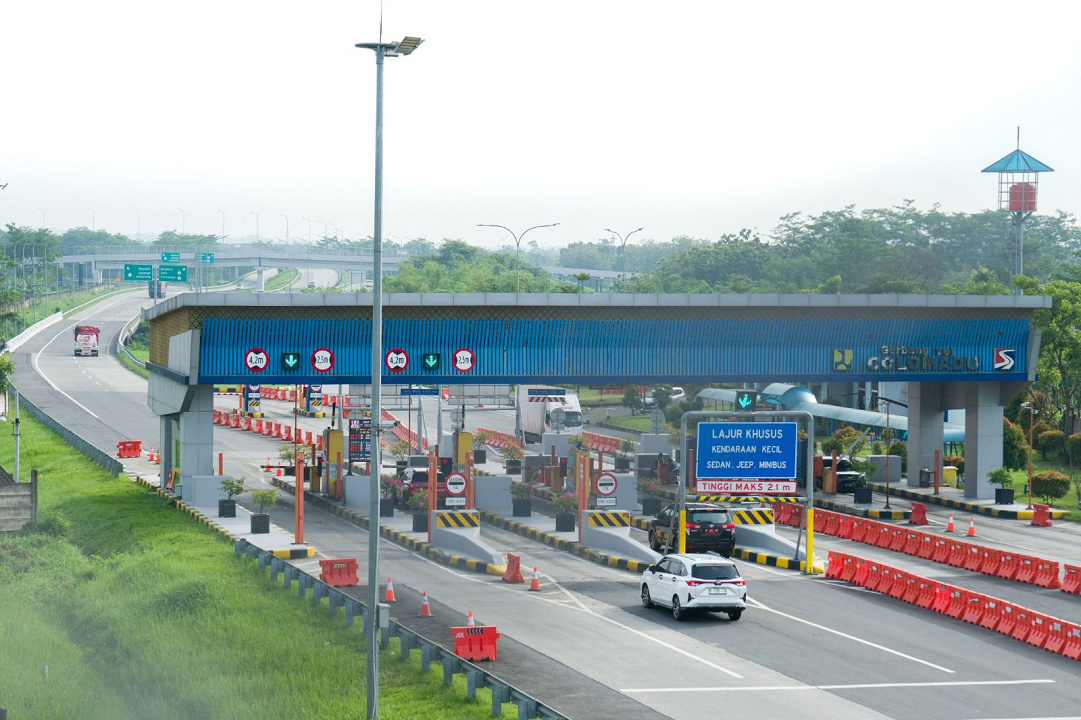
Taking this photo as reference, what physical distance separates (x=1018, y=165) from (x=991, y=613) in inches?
3098

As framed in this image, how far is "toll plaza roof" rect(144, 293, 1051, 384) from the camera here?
4478 centimetres

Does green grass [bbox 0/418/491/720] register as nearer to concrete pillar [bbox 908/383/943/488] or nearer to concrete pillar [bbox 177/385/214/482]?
concrete pillar [bbox 177/385/214/482]

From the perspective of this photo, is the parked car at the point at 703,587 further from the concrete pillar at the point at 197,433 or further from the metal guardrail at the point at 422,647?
the concrete pillar at the point at 197,433

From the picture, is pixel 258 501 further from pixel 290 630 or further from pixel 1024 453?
pixel 1024 453

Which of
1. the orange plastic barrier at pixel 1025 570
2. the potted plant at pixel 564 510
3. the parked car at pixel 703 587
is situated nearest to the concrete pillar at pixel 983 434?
the potted plant at pixel 564 510

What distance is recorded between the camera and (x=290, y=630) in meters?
27.2

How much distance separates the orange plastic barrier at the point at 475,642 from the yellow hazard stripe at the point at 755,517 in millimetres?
16639

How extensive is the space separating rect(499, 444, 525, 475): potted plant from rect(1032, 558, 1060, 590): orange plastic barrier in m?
30.0

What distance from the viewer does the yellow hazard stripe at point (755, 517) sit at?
41031 millimetres

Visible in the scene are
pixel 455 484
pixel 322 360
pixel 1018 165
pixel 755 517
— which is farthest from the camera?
pixel 1018 165

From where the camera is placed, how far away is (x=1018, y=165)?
335 ft

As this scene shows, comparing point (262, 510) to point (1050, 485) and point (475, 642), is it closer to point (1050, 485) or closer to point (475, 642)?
point (475, 642)

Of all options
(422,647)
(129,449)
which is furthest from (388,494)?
(422,647)

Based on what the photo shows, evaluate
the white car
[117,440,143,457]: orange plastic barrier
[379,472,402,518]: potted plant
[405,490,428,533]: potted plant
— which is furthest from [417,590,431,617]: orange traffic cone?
the white car
